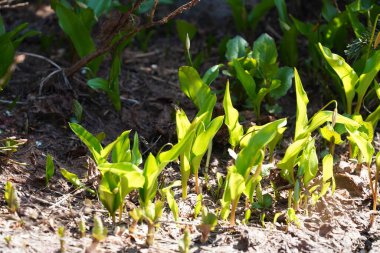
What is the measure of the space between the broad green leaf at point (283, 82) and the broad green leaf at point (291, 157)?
0.62 meters

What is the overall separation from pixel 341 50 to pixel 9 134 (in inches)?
67.5

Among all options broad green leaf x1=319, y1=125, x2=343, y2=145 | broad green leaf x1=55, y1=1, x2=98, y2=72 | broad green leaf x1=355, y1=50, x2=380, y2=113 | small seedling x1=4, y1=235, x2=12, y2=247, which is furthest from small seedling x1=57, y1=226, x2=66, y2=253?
broad green leaf x1=355, y1=50, x2=380, y2=113

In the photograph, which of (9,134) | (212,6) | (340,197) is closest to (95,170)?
(9,134)

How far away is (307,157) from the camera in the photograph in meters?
2.59

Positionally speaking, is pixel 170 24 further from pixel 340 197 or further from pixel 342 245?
pixel 342 245

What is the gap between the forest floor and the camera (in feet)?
7.90

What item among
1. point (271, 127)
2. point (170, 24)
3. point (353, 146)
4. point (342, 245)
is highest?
point (170, 24)

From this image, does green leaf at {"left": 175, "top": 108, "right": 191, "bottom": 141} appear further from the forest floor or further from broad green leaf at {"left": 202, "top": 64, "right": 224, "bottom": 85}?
broad green leaf at {"left": 202, "top": 64, "right": 224, "bottom": 85}

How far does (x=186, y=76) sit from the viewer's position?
9.45 feet

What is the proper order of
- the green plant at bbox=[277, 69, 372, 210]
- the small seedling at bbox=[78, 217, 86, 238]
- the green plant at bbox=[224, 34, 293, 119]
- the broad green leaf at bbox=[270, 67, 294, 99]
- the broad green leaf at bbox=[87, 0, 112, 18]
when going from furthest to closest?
the broad green leaf at bbox=[87, 0, 112, 18], the broad green leaf at bbox=[270, 67, 294, 99], the green plant at bbox=[224, 34, 293, 119], the green plant at bbox=[277, 69, 372, 210], the small seedling at bbox=[78, 217, 86, 238]

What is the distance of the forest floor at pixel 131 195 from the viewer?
7.90 feet

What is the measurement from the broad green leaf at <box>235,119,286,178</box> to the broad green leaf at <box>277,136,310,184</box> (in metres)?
0.11

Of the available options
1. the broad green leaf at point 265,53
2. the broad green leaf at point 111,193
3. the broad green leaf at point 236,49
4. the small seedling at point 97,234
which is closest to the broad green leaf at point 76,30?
the broad green leaf at point 236,49

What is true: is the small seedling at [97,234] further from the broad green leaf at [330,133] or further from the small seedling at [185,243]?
the broad green leaf at [330,133]
